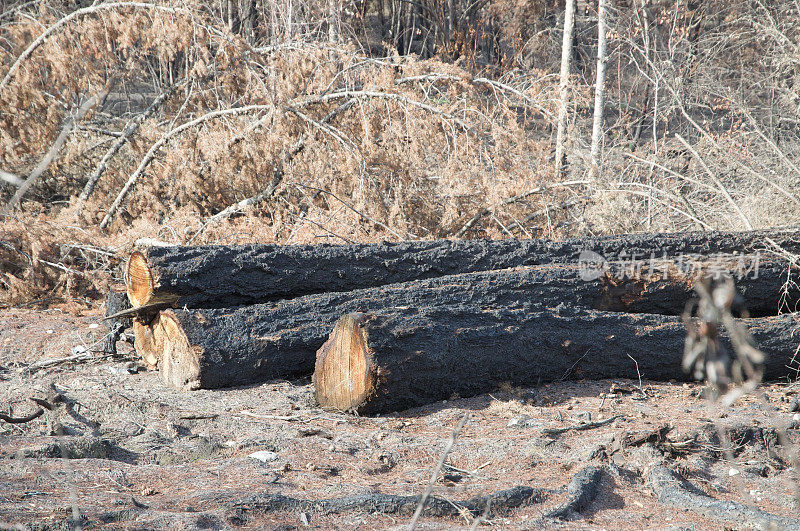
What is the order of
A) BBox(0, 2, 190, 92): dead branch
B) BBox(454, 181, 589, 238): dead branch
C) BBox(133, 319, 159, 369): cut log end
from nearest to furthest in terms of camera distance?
1. BBox(133, 319, 159, 369): cut log end
2. BBox(0, 2, 190, 92): dead branch
3. BBox(454, 181, 589, 238): dead branch

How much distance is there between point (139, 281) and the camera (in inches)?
163

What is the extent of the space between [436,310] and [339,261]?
888 millimetres

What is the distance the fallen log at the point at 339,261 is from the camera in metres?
4.05

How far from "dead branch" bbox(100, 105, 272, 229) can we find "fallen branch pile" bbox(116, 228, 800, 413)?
8.91 feet

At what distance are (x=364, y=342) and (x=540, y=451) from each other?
111 centimetres

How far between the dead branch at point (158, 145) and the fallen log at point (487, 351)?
3.56m

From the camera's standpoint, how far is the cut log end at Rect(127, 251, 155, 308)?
405 centimetres

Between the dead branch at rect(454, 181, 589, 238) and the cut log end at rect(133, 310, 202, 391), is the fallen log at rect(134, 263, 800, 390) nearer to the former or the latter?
the cut log end at rect(133, 310, 202, 391)

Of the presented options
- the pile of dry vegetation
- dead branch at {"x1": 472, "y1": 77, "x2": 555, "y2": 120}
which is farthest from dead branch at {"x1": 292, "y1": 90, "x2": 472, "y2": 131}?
dead branch at {"x1": 472, "y1": 77, "x2": 555, "y2": 120}

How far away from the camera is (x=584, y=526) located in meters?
2.47

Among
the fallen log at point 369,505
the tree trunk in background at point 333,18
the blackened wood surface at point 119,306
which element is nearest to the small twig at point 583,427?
the fallen log at point 369,505

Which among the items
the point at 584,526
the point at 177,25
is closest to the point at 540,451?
the point at 584,526

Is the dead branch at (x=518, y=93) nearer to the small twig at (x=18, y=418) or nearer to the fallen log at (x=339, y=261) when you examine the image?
the fallen log at (x=339, y=261)

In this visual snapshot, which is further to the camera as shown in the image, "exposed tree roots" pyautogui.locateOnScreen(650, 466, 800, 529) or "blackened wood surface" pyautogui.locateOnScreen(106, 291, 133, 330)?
"blackened wood surface" pyautogui.locateOnScreen(106, 291, 133, 330)
